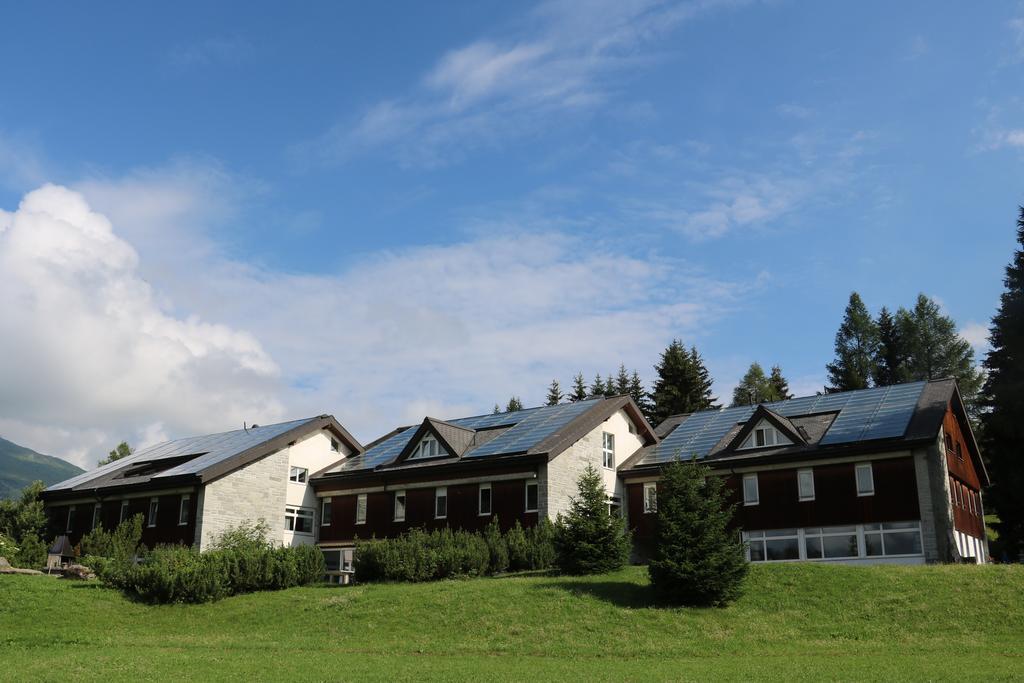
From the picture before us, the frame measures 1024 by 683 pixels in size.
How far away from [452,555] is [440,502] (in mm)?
7200

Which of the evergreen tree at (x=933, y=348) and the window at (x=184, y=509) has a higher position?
the evergreen tree at (x=933, y=348)

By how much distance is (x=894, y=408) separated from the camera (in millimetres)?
38344

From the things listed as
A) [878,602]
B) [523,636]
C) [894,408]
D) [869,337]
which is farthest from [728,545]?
[869,337]

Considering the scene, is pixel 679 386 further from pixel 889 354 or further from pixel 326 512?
pixel 326 512

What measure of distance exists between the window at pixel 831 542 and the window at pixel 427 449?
54.6 ft

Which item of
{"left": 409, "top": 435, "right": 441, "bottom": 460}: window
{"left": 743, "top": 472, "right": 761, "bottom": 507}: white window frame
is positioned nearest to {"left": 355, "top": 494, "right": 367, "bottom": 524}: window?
{"left": 409, "top": 435, "right": 441, "bottom": 460}: window

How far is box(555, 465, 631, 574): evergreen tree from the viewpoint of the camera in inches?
1251

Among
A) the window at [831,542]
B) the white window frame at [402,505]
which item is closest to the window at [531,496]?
the white window frame at [402,505]

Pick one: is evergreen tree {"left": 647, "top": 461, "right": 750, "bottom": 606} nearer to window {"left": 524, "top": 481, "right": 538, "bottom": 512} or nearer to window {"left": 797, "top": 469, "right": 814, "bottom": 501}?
window {"left": 797, "top": 469, "right": 814, "bottom": 501}

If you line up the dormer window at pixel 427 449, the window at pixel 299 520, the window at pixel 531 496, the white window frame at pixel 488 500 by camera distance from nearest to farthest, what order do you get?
the window at pixel 531 496 < the white window frame at pixel 488 500 < the dormer window at pixel 427 449 < the window at pixel 299 520

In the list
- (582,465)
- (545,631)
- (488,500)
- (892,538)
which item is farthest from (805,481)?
(545,631)

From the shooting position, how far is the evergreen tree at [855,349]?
73.9 m

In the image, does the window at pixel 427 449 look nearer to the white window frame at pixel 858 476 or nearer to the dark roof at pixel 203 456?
the dark roof at pixel 203 456

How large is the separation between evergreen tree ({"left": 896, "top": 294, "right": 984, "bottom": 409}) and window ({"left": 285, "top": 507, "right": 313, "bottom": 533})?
1913 inches
